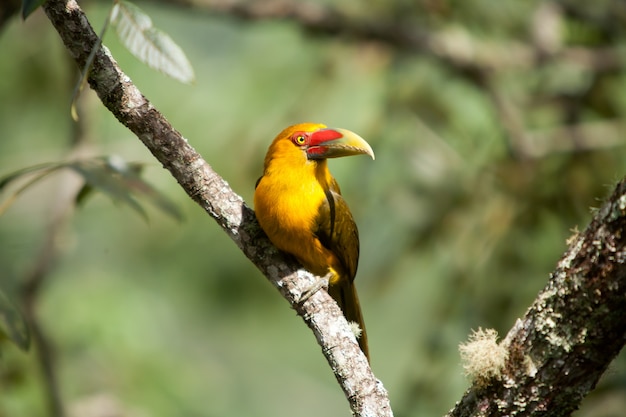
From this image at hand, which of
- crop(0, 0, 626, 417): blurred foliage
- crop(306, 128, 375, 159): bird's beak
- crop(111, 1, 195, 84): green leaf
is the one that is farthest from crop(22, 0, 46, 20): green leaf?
crop(0, 0, 626, 417): blurred foliage

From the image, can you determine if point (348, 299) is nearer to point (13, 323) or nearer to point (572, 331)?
point (13, 323)

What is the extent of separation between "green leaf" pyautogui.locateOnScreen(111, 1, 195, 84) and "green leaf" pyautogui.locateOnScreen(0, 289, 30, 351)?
0.94m

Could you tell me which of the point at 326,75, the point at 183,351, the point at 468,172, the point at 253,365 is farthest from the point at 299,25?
the point at 253,365

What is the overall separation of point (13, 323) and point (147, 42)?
1.01 metres

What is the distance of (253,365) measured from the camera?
10.1 meters

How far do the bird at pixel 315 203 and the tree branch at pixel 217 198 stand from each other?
0.38 metres

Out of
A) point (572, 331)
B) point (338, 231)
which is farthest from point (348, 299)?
point (572, 331)

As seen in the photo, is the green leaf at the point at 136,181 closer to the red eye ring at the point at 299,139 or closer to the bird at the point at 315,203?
the bird at the point at 315,203

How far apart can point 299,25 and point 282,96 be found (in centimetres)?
83

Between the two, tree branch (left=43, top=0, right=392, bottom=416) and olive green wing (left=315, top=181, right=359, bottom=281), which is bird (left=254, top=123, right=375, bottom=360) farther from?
tree branch (left=43, top=0, right=392, bottom=416)

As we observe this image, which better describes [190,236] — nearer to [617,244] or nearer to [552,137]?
[552,137]

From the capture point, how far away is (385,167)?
19.9ft

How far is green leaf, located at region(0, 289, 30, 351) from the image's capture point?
2656 millimetres

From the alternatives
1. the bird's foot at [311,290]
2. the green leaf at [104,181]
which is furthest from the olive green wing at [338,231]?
the green leaf at [104,181]
